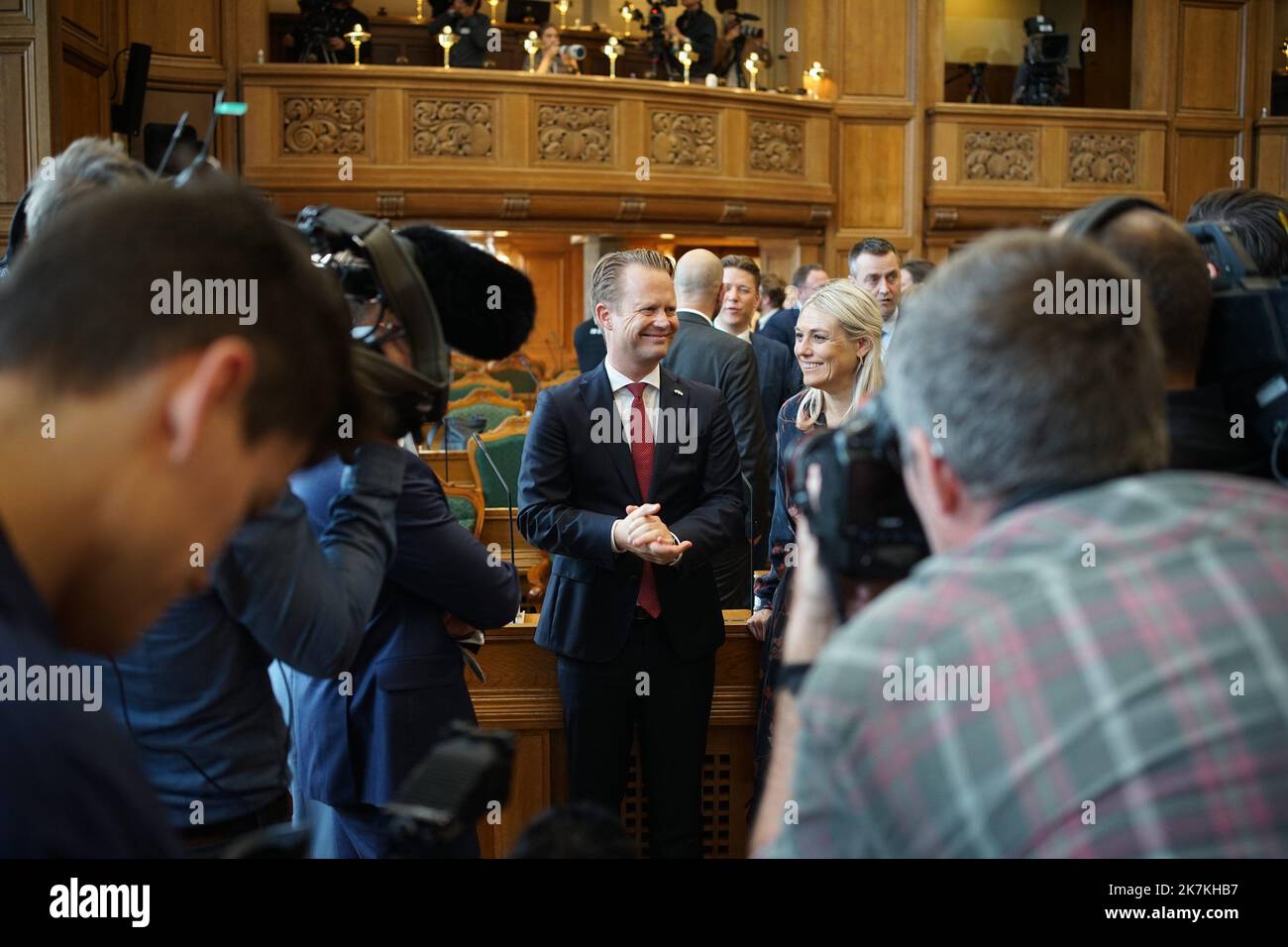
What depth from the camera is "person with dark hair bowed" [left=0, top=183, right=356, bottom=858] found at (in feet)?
2.46

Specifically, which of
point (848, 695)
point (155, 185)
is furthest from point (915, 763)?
point (155, 185)

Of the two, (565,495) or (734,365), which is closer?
(565,495)

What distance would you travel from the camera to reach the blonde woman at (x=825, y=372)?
315 centimetres

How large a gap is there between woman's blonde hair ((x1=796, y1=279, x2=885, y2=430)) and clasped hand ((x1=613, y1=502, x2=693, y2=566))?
538 millimetres

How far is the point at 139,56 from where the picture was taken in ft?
26.2

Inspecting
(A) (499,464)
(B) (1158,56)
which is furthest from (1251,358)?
(B) (1158,56)

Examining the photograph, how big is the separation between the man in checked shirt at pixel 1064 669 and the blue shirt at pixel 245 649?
2.78 ft

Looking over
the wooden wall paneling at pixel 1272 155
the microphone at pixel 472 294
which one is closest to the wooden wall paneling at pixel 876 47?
the wooden wall paneling at pixel 1272 155

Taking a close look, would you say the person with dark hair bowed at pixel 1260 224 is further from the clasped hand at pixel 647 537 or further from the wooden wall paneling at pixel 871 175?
the wooden wall paneling at pixel 871 175

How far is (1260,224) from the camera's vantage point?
7.73 feet

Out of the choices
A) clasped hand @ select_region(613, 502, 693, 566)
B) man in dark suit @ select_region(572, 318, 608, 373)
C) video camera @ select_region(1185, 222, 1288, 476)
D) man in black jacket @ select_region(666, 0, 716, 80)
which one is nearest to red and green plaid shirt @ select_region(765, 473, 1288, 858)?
video camera @ select_region(1185, 222, 1288, 476)

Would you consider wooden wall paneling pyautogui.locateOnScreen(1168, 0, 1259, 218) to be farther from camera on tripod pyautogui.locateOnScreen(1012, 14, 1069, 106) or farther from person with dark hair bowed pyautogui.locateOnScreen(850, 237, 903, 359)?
person with dark hair bowed pyautogui.locateOnScreen(850, 237, 903, 359)
